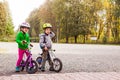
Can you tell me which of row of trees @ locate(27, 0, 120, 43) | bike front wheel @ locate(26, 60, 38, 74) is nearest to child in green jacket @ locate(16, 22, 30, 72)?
bike front wheel @ locate(26, 60, 38, 74)

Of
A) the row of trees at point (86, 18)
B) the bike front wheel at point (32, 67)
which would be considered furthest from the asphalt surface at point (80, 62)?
the row of trees at point (86, 18)

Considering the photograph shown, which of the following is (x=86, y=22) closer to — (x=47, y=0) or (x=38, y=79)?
(x=47, y=0)

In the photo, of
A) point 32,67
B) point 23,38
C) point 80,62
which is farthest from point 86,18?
point 32,67

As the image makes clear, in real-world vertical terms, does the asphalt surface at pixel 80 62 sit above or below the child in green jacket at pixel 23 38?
below

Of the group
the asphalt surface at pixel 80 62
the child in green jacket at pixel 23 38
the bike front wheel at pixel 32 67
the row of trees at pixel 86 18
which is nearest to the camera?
the bike front wheel at pixel 32 67

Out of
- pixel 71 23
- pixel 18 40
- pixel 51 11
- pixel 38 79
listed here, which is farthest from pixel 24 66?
pixel 51 11

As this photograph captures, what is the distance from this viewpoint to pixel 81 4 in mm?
64375

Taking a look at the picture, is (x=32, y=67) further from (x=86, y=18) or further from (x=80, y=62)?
(x=86, y=18)

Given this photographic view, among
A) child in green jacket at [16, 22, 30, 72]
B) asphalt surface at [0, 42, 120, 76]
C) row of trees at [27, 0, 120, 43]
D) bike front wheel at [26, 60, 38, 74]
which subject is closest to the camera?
bike front wheel at [26, 60, 38, 74]

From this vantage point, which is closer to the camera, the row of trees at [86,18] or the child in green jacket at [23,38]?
the child in green jacket at [23,38]

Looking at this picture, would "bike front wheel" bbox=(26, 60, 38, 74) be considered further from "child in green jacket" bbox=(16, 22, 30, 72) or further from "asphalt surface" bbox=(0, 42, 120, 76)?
"child in green jacket" bbox=(16, 22, 30, 72)

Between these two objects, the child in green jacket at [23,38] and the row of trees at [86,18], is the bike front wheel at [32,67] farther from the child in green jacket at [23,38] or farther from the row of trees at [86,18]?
the row of trees at [86,18]

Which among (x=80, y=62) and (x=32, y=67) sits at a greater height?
(x=32, y=67)

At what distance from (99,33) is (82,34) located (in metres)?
3.63
